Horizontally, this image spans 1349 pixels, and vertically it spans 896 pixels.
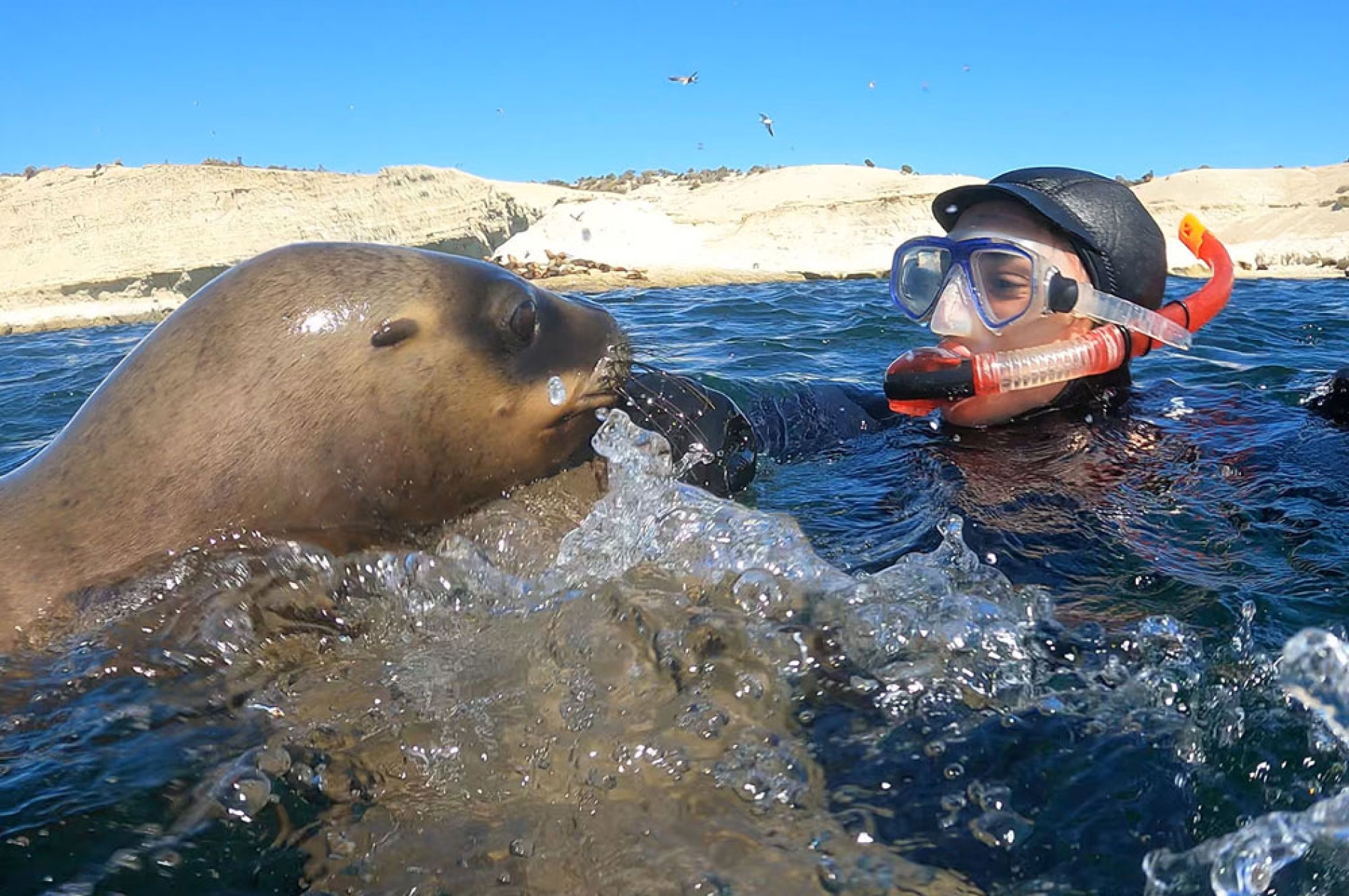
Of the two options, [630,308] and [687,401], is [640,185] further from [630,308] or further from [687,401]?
[687,401]

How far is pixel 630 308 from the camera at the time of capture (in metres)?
10.7

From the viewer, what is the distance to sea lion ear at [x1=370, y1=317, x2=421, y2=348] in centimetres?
234

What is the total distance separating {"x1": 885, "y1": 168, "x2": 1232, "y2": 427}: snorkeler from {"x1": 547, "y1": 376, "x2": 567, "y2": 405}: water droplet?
1.48m

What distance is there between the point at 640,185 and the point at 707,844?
31307mm

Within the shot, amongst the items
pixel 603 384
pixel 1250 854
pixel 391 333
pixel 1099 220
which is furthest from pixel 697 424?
pixel 1250 854

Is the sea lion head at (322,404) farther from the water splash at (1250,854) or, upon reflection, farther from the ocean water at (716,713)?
the water splash at (1250,854)

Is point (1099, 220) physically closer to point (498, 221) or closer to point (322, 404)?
point (322, 404)

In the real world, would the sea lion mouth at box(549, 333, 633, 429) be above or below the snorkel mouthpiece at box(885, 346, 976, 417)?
above

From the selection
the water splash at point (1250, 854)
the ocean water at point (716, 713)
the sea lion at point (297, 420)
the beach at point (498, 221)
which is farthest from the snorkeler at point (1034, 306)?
the beach at point (498, 221)

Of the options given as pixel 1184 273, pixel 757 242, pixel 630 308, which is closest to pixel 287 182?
pixel 757 242

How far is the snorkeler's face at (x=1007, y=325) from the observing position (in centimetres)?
369

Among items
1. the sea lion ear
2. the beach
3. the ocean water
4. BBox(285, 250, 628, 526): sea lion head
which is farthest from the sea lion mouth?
the beach

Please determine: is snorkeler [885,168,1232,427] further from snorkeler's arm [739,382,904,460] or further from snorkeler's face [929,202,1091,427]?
snorkeler's arm [739,382,904,460]

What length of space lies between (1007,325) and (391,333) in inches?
87.6
